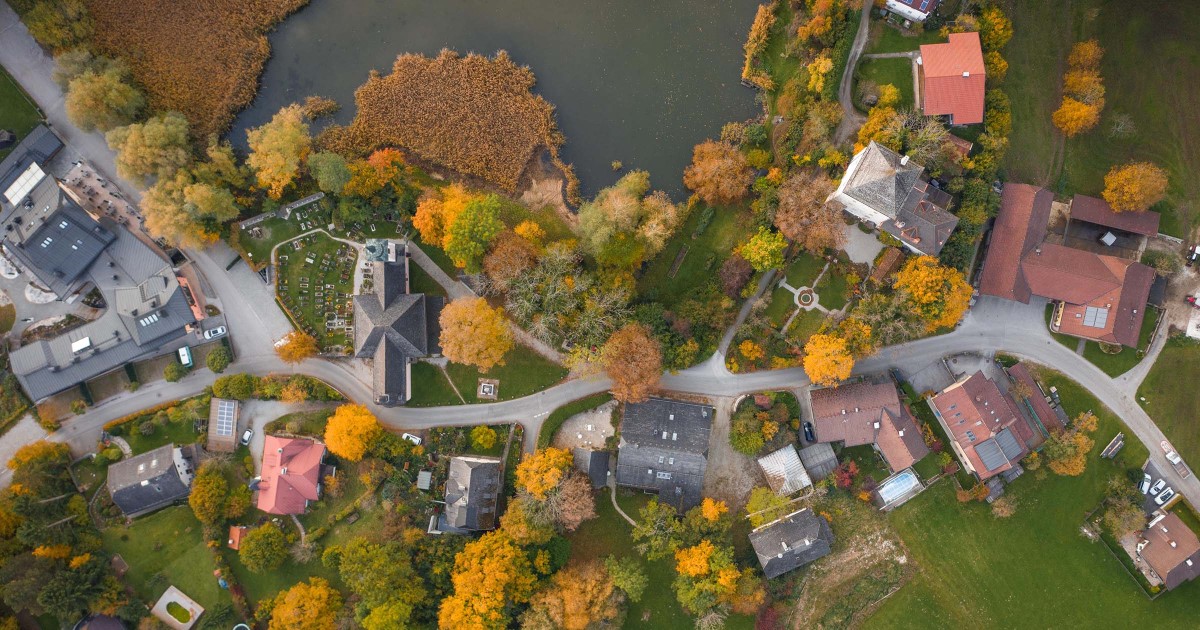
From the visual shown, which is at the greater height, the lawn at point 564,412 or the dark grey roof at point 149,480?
the dark grey roof at point 149,480

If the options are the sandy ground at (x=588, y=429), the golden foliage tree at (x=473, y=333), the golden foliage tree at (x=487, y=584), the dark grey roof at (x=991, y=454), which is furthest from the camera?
the sandy ground at (x=588, y=429)

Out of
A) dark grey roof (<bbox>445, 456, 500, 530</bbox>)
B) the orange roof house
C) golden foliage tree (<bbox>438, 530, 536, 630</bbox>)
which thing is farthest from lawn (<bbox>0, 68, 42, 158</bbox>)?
the orange roof house

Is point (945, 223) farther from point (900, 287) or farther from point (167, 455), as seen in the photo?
point (167, 455)

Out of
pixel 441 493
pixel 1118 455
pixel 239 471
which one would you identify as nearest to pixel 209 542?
pixel 239 471

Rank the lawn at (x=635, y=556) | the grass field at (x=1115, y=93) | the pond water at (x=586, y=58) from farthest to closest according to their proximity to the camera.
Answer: the pond water at (x=586, y=58)
the grass field at (x=1115, y=93)
the lawn at (x=635, y=556)

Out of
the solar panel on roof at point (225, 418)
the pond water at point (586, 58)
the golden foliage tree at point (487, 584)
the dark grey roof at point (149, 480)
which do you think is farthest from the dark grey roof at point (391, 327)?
the dark grey roof at point (149, 480)

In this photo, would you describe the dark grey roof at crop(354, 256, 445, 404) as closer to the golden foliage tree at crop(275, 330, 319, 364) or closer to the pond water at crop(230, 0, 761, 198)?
the golden foliage tree at crop(275, 330, 319, 364)

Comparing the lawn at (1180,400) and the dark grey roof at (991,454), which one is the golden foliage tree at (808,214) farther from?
the lawn at (1180,400)
